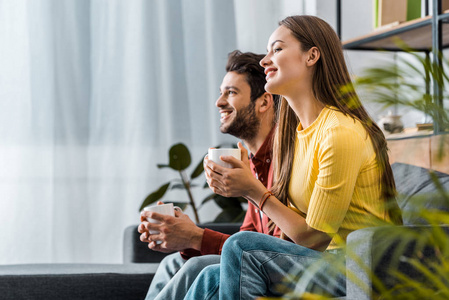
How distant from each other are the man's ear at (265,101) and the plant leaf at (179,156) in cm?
99

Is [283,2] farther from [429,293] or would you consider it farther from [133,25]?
[429,293]

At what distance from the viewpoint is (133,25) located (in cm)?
302

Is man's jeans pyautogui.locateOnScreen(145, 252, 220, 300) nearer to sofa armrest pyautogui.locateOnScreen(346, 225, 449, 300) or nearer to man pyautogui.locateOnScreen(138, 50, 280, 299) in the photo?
man pyautogui.locateOnScreen(138, 50, 280, 299)

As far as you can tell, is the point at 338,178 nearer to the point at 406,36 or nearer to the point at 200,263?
the point at 200,263

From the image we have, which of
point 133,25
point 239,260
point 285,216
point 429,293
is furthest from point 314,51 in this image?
point 133,25

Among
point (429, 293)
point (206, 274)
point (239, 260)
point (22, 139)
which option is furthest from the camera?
point (22, 139)

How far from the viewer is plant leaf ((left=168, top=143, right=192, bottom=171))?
2.67 metres

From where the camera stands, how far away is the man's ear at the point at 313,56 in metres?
1.34

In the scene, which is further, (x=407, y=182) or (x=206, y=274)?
(x=407, y=182)

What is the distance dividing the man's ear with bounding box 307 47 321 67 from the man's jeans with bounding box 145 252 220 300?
54 cm

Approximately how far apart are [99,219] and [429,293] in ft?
8.60

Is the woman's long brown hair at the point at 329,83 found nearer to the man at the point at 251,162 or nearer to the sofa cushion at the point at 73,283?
the man at the point at 251,162

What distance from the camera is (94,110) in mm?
2945

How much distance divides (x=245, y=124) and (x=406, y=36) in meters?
0.90
